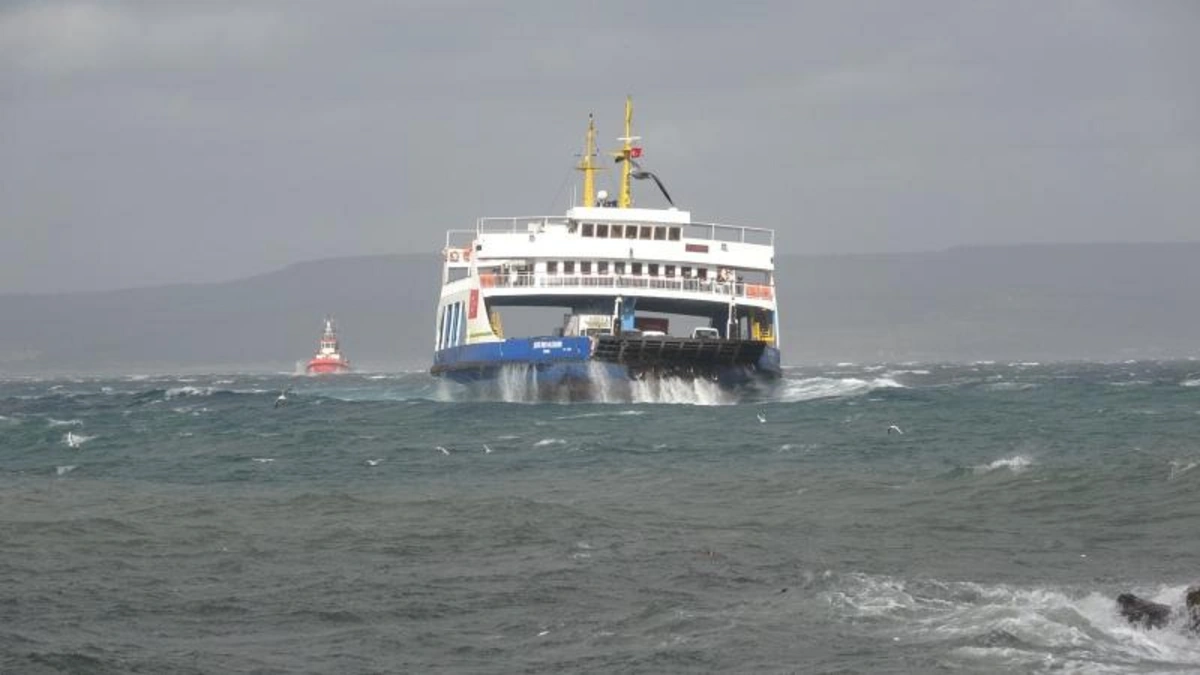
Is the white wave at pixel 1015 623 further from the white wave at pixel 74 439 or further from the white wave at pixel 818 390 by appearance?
the white wave at pixel 818 390

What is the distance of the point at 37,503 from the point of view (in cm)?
3544

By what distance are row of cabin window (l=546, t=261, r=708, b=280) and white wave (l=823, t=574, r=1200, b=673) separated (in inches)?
1751

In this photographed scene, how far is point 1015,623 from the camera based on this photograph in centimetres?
2084

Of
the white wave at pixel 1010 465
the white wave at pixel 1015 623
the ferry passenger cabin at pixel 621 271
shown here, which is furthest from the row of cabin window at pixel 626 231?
the white wave at pixel 1015 623

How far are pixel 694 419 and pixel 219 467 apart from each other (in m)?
15.6

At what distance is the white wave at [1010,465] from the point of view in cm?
3731

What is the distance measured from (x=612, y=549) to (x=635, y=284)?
40287 millimetres

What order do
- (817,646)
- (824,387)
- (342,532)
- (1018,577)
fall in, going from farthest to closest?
(824,387), (342,532), (1018,577), (817,646)

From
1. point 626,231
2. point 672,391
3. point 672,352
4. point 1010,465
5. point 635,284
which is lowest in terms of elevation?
point 1010,465

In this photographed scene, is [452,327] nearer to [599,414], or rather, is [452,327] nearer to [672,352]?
[672,352]

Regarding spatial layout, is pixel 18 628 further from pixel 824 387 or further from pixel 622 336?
pixel 824 387

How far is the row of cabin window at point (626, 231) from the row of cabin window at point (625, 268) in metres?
1.02

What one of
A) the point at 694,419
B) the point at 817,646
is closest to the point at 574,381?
the point at 694,419

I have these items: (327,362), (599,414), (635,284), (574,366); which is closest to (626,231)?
(635,284)
